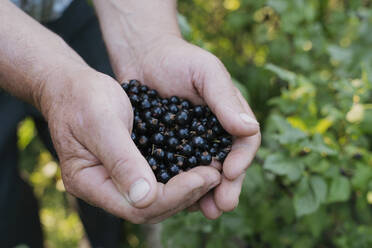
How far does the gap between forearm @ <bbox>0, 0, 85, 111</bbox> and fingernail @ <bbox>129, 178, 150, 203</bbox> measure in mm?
793

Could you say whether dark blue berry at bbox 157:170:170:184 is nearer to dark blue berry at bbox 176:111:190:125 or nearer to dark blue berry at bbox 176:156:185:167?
dark blue berry at bbox 176:156:185:167

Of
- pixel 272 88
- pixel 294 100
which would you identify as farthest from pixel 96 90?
pixel 272 88


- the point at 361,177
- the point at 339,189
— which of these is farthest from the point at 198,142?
the point at 361,177

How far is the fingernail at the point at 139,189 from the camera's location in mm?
1461

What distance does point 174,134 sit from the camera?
1.98 m

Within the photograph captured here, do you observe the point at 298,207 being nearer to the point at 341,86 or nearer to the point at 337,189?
the point at 337,189

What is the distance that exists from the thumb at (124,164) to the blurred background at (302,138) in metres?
0.73

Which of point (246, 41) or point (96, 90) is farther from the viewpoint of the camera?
point (246, 41)

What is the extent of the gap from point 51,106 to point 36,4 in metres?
0.97

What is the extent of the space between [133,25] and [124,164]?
1323 mm

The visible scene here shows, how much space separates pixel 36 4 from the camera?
2.40 meters

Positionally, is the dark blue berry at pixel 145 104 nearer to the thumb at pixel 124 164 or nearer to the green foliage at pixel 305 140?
the thumb at pixel 124 164

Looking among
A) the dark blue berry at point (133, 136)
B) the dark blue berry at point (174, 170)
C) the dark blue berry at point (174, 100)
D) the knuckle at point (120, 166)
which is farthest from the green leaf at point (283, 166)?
the knuckle at point (120, 166)

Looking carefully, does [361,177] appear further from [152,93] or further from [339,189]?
[152,93]
